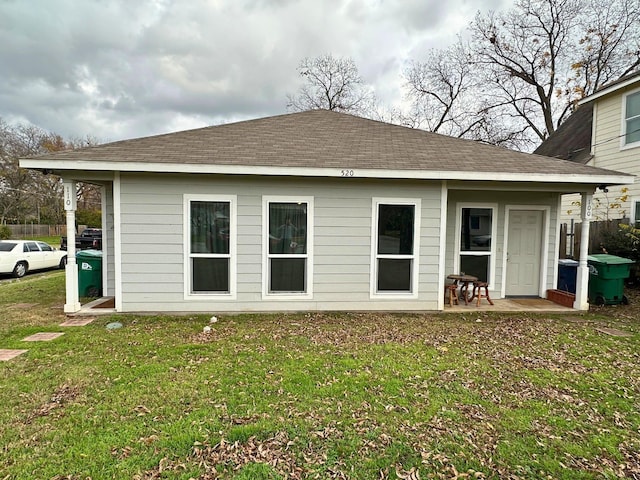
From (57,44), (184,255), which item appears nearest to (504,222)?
(184,255)

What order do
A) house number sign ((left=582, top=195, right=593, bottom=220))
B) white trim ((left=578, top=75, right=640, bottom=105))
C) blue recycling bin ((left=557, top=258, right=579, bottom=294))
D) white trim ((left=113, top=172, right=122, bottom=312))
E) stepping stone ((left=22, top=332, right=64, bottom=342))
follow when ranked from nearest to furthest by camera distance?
stepping stone ((left=22, top=332, right=64, bottom=342)) < white trim ((left=113, top=172, right=122, bottom=312)) < house number sign ((left=582, top=195, right=593, bottom=220)) < blue recycling bin ((left=557, top=258, right=579, bottom=294)) < white trim ((left=578, top=75, right=640, bottom=105))

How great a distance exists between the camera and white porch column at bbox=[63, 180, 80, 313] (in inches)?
245

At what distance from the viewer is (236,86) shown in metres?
19.2

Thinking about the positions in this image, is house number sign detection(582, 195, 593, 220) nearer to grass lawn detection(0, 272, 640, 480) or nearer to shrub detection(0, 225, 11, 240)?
grass lawn detection(0, 272, 640, 480)

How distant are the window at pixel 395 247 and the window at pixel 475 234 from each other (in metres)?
1.68

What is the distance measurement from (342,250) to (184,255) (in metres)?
3.00

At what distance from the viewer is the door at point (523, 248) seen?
8.05 m

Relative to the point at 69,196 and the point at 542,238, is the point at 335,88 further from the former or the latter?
the point at 69,196

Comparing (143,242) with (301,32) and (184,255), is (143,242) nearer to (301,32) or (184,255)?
(184,255)

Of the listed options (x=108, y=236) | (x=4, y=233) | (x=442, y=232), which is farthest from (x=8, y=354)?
(x=4, y=233)

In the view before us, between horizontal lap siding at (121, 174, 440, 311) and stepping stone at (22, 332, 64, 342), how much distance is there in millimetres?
1305

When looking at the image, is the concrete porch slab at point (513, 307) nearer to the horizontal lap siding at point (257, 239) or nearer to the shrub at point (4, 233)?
the horizontal lap siding at point (257, 239)

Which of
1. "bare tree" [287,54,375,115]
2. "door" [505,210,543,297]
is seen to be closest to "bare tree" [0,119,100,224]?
"bare tree" [287,54,375,115]

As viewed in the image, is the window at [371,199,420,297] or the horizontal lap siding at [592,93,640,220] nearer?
the window at [371,199,420,297]
